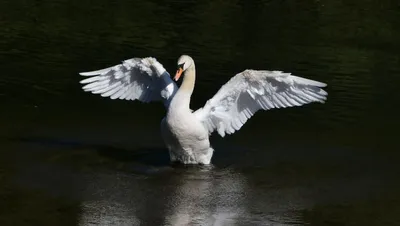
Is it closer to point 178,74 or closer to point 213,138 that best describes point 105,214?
point 178,74

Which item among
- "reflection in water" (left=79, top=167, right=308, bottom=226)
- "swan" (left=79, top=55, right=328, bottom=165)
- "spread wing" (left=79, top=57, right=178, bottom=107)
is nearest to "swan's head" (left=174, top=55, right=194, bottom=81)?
"swan" (left=79, top=55, right=328, bottom=165)

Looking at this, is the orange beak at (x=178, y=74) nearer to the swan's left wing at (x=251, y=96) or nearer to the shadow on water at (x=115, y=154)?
the swan's left wing at (x=251, y=96)

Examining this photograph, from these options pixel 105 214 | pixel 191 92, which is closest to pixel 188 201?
pixel 105 214

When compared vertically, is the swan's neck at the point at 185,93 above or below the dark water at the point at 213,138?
above

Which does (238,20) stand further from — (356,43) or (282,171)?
(282,171)

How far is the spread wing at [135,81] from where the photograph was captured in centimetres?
1425

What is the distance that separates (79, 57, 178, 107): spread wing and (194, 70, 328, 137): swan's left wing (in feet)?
2.40

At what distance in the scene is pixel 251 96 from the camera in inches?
559

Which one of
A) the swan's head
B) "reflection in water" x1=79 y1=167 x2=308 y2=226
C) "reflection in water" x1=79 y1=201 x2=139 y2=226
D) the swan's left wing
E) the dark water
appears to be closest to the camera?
"reflection in water" x1=79 y1=201 x2=139 y2=226

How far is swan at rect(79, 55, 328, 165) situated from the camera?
13516 mm

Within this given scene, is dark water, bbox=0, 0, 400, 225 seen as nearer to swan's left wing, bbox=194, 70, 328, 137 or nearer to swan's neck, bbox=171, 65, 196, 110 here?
swan's left wing, bbox=194, 70, 328, 137

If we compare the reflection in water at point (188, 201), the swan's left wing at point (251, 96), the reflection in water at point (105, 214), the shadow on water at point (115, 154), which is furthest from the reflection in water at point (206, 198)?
the swan's left wing at point (251, 96)

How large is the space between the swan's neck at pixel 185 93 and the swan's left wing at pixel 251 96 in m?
0.43

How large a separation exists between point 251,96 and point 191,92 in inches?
41.3
